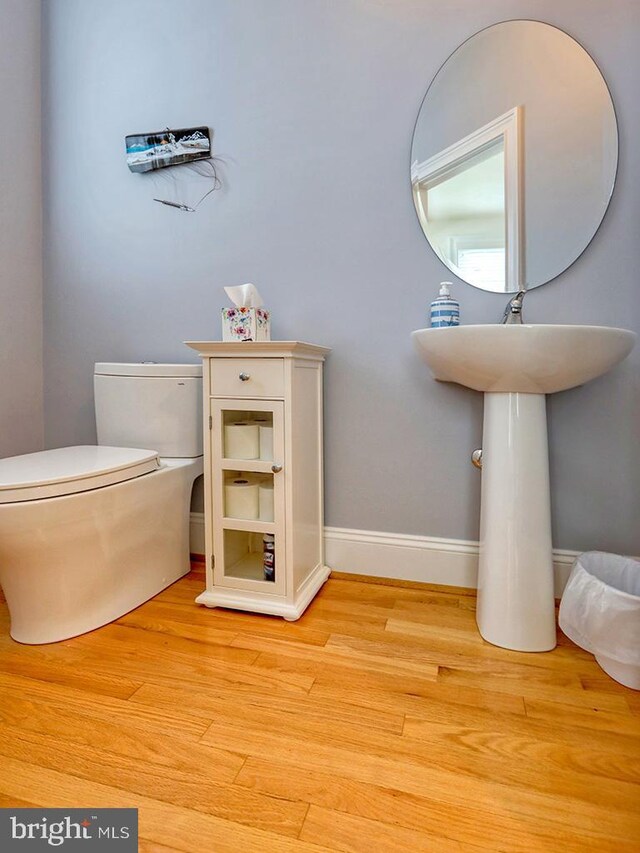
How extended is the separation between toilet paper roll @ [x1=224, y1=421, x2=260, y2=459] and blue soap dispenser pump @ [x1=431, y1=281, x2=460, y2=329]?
0.63 m

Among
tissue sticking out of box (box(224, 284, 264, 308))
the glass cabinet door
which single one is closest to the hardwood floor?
the glass cabinet door

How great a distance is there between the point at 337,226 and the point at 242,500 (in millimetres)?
962

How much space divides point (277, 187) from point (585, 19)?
1010 mm

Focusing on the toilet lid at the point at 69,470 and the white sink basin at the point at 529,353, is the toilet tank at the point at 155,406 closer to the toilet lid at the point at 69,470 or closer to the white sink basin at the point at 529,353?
the toilet lid at the point at 69,470

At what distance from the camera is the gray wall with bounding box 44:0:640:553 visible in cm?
139

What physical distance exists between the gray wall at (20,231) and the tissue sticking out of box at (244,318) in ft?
3.51

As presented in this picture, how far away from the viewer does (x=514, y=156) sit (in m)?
1.41

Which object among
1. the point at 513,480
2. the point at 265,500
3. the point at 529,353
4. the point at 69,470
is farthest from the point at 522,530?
the point at 69,470

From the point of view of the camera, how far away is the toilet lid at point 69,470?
44.5 inches

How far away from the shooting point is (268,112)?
1.65 metres

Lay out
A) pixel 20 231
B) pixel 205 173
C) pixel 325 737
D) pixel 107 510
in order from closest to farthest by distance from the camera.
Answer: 1. pixel 325 737
2. pixel 107 510
3. pixel 205 173
4. pixel 20 231

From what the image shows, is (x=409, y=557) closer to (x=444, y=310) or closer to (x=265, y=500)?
(x=265, y=500)

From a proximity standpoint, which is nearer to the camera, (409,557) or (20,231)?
(409,557)
